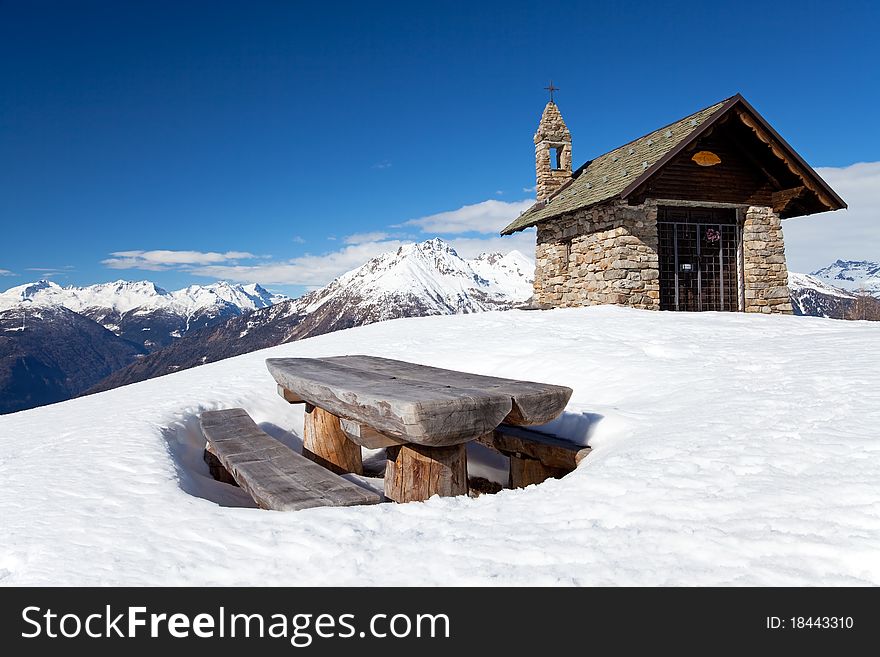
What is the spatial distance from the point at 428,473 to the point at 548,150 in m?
17.3

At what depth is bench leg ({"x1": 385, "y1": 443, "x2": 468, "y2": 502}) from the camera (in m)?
3.96

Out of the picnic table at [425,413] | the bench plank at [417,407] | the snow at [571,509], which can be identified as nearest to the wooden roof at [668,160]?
the snow at [571,509]

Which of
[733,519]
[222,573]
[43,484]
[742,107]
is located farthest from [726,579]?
[742,107]

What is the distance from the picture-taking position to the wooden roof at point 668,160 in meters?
13.4

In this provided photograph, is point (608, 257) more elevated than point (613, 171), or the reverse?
point (613, 171)

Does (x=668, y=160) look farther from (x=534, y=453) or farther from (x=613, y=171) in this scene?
(x=534, y=453)

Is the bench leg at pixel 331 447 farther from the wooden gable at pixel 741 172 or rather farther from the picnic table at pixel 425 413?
the wooden gable at pixel 741 172

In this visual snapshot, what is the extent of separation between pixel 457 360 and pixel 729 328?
5.69 meters

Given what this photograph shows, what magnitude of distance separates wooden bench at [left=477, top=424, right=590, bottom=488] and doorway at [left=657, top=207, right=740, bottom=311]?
1021cm

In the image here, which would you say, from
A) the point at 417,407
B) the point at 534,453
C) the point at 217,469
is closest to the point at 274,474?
the point at 417,407

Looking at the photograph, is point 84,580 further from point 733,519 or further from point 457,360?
point 457,360

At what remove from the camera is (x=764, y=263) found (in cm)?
1499

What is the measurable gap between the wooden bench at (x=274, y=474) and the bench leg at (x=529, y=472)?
5.69 ft

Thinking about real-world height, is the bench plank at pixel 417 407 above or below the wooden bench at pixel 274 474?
above
